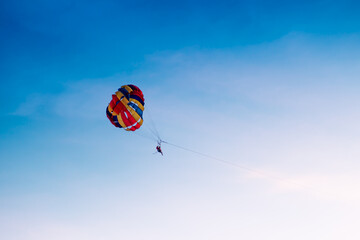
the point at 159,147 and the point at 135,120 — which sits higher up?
the point at 135,120

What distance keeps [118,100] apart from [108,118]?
221 cm

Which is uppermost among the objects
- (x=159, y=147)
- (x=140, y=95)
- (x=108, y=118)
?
(x=140, y=95)

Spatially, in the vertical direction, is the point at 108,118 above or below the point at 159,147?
above

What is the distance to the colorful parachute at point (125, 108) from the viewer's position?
22094 mm

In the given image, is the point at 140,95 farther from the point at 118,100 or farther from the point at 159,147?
the point at 159,147

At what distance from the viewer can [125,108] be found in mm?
22109

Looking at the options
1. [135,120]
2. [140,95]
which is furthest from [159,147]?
[140,95]

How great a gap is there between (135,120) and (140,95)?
2592 millimetres

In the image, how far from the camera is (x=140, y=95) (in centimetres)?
2320

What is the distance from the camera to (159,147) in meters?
23.0

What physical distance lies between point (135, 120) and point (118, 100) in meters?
2.49

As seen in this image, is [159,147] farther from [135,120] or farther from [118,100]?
[118,100]

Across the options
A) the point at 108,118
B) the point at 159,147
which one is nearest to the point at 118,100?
the point at 108,118

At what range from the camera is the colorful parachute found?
22.1 metres
